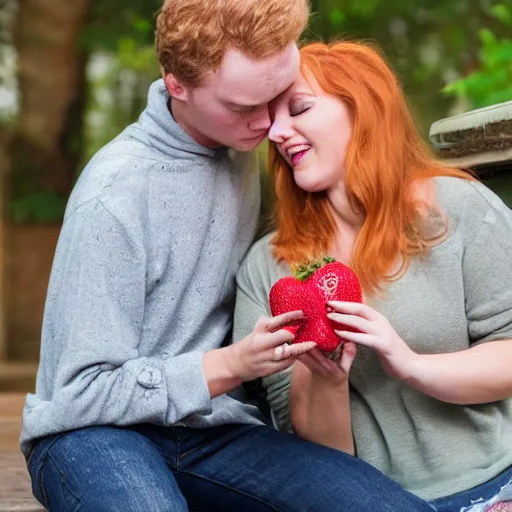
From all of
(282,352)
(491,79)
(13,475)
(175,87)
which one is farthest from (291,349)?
(491,79)

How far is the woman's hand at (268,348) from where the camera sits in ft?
6.40

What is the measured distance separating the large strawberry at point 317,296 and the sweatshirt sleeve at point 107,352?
0.75 ft

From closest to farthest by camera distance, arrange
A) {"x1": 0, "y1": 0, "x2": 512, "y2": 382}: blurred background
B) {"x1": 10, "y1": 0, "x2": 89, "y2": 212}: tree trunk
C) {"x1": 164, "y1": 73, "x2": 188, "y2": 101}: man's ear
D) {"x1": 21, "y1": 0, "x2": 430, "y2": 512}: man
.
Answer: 1. {"x1": 21, "y1": 0, "x2": 430, "y2": 512}: man
2. {"x1": 164, "y1": 73, "x2": 188, "y2": 101}: man's ear
3. {"x1": 0, "y1": 0, "x2": 512, "y2": 382}: blurred background
4. {"x1": 10, "y1": 0, "x2": 89, "y2": 212}: tree trunk

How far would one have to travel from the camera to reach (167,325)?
2.22 metres

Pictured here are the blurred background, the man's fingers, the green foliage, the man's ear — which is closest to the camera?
the man's fingers

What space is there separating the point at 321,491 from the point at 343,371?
0.82 feet

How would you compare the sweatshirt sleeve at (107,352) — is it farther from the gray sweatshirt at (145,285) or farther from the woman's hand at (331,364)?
the woman's hand at (331,364)

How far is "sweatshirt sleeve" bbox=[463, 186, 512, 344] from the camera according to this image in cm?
220

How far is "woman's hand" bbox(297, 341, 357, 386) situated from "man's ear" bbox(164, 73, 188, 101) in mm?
597

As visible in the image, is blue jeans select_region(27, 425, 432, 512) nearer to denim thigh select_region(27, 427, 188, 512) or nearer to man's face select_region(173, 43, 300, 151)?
denim thigh select_region(27, 427, 188, 512)

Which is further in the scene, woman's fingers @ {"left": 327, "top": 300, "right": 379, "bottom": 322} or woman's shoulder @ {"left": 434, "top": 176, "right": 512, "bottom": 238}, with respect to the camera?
woman's shoulder @ {"left": 434, "top": 176, "right": 512, "bottom": 238}

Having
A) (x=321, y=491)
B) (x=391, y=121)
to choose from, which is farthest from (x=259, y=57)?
(x=321, y=491)

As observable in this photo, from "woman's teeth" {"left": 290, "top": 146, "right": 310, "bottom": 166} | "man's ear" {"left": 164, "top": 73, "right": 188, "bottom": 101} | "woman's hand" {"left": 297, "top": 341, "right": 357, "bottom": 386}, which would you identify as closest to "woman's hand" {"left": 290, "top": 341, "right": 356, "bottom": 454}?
"woman's hand" {"left": 297, "top": 341, "right": 357, "bottom": 386}

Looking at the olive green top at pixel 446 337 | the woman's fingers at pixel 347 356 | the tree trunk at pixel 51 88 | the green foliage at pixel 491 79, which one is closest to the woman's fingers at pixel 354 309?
the woman's fingers at pixel 347 356
